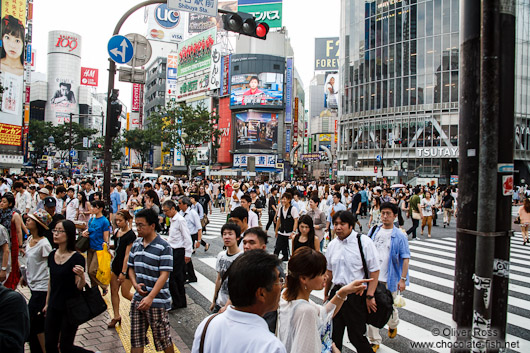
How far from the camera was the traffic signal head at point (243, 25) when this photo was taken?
7855mm

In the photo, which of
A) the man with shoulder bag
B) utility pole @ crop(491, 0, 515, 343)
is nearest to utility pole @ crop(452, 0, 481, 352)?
utility pole @ crop(491, 0, 515, 343)

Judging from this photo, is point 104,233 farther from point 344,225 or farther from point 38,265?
point 344,225

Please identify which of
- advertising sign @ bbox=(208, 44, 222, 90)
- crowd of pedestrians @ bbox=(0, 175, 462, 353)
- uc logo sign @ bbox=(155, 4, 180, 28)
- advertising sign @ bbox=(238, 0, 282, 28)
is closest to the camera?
crowd of pedestrians @ bbox=(0, 175, 462, 353)

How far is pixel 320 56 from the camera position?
114 m

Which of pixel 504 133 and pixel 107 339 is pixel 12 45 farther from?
pixel 504 133

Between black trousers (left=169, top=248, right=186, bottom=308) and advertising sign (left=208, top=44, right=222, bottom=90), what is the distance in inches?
2434

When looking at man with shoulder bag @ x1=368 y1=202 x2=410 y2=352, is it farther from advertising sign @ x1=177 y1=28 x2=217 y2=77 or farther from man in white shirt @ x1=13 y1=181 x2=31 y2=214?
advertising sign @ x1=177 y1=28 x2=217 y2=77

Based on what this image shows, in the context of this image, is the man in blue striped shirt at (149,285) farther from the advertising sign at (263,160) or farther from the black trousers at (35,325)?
the advertising sign at (263,160)

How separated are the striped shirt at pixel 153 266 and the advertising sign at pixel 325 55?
378 ft

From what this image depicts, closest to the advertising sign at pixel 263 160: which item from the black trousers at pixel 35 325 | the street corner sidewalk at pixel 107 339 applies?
the street corner sidewalk at pixel 107 339

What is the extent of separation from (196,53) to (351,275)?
6994 cm

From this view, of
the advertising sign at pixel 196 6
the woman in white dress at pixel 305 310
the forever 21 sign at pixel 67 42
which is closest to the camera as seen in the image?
the woman in white dress at pixel 305 310

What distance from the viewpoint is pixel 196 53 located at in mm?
68438

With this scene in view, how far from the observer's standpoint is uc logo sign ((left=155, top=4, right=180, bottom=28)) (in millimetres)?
106312
